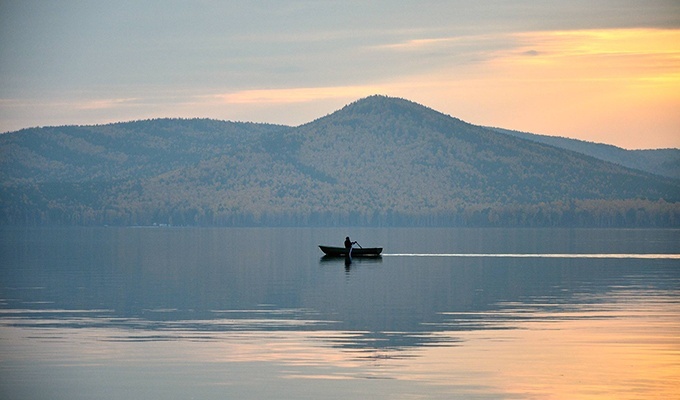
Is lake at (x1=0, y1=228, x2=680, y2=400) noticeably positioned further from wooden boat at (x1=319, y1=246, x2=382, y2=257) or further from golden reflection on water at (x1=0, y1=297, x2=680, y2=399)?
wooden boat at (x1=319, y1=246, x2=382, y2=257)

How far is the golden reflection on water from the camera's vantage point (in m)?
32.3

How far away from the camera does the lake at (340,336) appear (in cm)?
3228

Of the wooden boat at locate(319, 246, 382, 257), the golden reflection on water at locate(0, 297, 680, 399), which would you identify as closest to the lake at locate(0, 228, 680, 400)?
the golden reflection on water at locate(0, 297, 680, 399)

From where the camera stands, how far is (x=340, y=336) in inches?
1687

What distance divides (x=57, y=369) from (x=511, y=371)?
12.4m

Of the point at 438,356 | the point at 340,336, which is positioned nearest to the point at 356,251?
the point at 340,336

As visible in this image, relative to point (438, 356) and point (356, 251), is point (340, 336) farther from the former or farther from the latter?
point (356, 251)

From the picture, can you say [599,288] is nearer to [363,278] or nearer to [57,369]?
[363,278]

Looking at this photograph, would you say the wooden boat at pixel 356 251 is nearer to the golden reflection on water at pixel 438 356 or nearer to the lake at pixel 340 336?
the lake at pixel 340 336

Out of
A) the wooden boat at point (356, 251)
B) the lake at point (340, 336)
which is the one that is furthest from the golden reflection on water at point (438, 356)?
the wooden boat at point (356, 251)

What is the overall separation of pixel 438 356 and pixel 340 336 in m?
6.07

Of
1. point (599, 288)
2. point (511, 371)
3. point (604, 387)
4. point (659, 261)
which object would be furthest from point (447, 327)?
point (659, 261)

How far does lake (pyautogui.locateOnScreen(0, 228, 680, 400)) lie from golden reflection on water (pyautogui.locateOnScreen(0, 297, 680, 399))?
0.21 ft

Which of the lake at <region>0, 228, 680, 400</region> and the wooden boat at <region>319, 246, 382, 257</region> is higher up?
the wooden boat at <region>319, 246, 382, 257</region>
